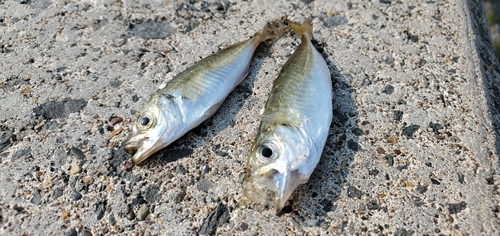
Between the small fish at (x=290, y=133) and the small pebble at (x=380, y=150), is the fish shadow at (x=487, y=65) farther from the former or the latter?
the small fish at (x=290, y=133)

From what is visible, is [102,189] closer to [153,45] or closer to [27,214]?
[27,214]

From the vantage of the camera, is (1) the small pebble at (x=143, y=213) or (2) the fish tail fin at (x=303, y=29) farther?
(2) the fish tail fin at (x=303, y=29)

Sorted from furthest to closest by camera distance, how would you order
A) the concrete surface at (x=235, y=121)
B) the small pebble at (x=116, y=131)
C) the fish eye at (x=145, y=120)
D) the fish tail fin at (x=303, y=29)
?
the fish tail fin at (x=303, y=29)
the small pebble at (x=116, y=131)
the fish eye at (x=145, y=120)
the concrete surface at (x=235, y=121)

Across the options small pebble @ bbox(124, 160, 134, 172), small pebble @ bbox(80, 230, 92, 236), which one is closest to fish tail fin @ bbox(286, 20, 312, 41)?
small pebble @ bbox(124, 160, 134, 172)

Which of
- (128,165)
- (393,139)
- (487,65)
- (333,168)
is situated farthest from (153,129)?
(487,65)

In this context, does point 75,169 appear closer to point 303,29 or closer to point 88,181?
point 88,181

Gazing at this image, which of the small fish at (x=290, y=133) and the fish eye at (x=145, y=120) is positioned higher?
the small fish at (x=290, y=133)

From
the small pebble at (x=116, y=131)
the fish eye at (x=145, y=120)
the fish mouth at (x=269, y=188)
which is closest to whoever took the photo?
the fish mouth at (x=269, y=188)

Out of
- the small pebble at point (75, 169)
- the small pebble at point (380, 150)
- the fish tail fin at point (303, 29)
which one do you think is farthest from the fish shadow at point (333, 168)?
the small pebble at point (75, 169)
